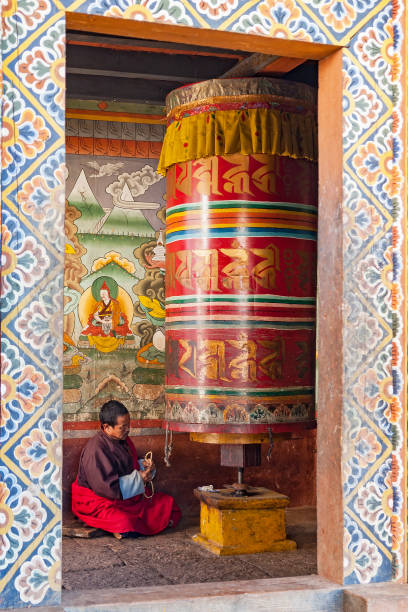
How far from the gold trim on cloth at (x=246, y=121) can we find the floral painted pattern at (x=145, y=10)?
1750 millimetres

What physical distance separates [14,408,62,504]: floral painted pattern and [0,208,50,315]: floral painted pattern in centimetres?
43

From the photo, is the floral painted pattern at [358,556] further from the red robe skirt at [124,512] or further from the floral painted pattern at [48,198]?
the red robe skirt at [124,512]

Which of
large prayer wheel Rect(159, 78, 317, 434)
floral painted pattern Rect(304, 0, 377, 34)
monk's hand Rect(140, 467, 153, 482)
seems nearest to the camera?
floral painted pattern Rect(304, 0, 377, 34)

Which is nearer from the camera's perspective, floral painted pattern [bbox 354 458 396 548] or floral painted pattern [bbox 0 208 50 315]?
floral painted pattern [bbox 0 208 50 315]

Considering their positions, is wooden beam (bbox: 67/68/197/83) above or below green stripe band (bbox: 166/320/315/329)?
above

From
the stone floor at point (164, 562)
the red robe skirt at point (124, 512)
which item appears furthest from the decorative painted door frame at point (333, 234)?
the red robe skirt at point (124, 512)

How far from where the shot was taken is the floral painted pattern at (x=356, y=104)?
3.48 m

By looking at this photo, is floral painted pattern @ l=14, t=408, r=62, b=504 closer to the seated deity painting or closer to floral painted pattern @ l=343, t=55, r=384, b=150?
floral painted pattern @ l=343, t=55, r=384, b=150

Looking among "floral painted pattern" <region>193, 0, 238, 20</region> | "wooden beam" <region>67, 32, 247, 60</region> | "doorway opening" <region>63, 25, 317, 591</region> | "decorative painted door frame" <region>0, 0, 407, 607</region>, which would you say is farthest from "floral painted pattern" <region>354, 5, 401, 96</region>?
"doorway opening" <region>63, 25, 317, 591</region>

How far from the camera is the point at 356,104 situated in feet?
11.5

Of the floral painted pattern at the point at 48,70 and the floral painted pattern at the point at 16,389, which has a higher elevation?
the floral painted pattern at the point at 48,70

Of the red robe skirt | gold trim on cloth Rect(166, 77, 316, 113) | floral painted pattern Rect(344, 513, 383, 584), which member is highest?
gold trim on cloth Rect(166, 77, 316, 113)

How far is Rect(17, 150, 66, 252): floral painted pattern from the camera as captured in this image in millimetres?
3066

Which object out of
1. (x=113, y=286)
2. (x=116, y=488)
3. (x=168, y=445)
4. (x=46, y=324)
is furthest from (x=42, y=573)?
(x=113, y=286)
